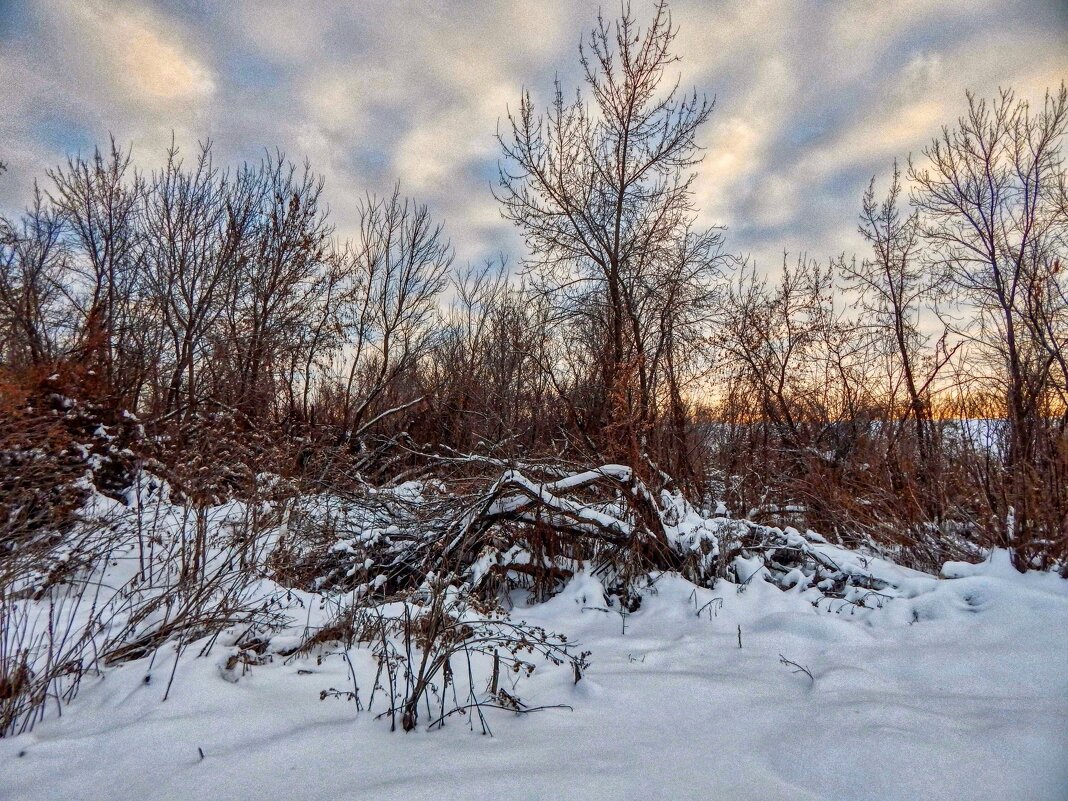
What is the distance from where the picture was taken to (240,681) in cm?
247

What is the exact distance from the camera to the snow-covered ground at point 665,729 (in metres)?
1.62

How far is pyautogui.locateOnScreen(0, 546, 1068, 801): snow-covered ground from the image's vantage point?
162cm

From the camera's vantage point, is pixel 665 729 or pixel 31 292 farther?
pixel 31 292

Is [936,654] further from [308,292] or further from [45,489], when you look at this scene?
[308,292]

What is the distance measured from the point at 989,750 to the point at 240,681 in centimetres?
309

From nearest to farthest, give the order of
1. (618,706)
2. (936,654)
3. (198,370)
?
(618,706) < (936,654) < (198,370)

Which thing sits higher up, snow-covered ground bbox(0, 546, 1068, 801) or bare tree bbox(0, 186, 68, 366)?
bare tree bbox(0, 186, 68, 366)

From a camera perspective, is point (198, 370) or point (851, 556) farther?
point (198, 370)

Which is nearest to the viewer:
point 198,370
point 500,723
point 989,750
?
point 989,750

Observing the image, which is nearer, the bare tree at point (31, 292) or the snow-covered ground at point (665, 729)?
the snow-covered ground at point (665, 729)

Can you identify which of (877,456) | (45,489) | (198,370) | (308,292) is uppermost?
(308,292)

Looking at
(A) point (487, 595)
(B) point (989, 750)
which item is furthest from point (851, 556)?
(A) point (487, 595)

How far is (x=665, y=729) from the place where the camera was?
2.07m

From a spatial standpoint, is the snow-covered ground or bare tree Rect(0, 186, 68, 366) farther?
bare tree Rect(0, 186, 68, 366)
